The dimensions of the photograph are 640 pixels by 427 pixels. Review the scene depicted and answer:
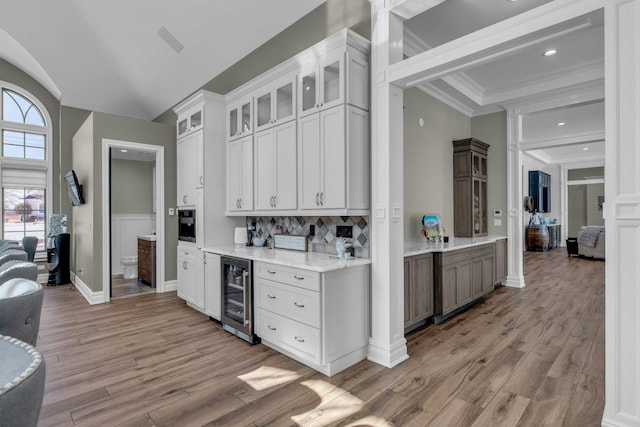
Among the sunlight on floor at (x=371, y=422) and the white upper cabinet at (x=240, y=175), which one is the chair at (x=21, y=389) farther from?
the white upper cabinet at (x=240, y=175)

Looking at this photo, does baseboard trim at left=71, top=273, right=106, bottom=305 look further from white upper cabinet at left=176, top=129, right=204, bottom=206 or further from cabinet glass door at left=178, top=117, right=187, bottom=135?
cabinet glass door at left=178, top=117, right=187, bottom=135

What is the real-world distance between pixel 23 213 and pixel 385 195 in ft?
23.3

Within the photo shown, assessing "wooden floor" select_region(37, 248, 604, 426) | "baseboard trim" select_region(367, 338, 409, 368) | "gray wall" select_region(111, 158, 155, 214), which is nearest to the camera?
"wooden floor" select_region(37, 248, 604, 426)

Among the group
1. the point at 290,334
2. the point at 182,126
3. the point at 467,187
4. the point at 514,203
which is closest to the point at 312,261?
the point at 290,334

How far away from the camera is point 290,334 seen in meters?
2.88

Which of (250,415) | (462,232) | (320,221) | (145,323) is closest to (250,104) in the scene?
(320,221)

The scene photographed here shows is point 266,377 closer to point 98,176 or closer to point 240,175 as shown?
point 240,175

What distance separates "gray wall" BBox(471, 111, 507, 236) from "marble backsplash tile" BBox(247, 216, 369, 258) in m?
3.82

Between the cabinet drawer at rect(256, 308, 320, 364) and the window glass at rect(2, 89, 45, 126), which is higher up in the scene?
the window glass at rect(2, 89, 45, 126)

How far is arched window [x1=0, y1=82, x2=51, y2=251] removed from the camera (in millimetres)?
6129

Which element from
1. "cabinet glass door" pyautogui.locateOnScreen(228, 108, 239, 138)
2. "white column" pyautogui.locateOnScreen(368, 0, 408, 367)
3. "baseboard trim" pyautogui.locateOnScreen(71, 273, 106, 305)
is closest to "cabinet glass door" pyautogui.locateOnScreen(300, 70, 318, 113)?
"white column" pyautogui.locateOnScreen(368, 0, 408, 367)

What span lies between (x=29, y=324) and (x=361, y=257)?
2363 millimetres
